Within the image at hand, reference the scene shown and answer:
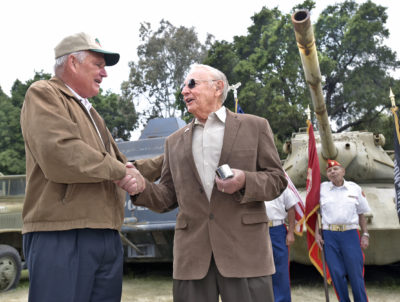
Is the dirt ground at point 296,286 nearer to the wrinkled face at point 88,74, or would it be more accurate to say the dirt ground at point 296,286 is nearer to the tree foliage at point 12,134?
the wrinkled face at point 88,74

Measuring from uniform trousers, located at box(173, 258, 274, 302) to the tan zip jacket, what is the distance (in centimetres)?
53

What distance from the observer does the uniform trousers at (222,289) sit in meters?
2.37

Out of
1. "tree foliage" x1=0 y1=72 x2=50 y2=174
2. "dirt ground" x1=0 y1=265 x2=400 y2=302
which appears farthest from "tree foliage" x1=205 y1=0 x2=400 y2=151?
"dirt ground" x1=0 y1=265 x2=400 y2=302

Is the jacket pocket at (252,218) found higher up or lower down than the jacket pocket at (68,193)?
lower down

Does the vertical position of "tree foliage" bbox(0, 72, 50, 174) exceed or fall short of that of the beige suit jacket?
it exceeds it

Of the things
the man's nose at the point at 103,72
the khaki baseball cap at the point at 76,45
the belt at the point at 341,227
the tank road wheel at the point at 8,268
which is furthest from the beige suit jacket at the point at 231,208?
the tank road wheel at the point at 8,268

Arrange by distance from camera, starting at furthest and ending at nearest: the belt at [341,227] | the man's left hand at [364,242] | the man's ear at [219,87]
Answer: the man's left hand at [364,242]
the belt at [341,227]
the man's ear at [219,87]

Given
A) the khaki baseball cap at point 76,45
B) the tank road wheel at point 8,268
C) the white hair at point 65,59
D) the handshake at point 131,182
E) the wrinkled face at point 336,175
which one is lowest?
the tank road wheel at point 8,268

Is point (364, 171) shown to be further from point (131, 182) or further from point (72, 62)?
point (72, 62)

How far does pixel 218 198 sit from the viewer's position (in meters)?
2.53

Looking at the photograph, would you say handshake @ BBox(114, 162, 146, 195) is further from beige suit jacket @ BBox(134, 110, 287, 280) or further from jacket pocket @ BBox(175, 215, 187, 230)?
jacket pocket @ BBox(175, 215, 187, 230)

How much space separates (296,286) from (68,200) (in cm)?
610

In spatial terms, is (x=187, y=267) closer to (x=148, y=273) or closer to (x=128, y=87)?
(x=148, y=273)

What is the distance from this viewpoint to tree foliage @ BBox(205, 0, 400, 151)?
902 inches
